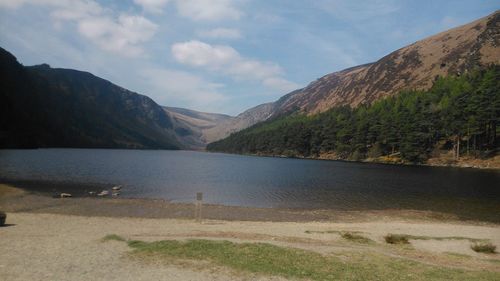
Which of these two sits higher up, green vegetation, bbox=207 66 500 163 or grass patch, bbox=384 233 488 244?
green vegetation, bbox=207 66 500 163

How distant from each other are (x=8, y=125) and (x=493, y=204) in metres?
220

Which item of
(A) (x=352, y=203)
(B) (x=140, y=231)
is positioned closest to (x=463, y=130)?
(A) (x=352, y=203)

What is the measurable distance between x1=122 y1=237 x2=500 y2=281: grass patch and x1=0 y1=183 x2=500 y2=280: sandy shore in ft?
3.52

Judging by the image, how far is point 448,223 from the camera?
3603 cm

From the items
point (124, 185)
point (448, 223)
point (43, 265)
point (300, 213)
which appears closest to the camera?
point (43, 265)

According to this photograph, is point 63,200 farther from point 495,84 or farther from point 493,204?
point 495,84

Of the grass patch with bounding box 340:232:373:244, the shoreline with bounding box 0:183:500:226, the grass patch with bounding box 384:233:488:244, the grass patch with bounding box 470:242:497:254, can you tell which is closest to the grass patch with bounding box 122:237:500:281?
the grass patch with bounding box 340:232:373:244

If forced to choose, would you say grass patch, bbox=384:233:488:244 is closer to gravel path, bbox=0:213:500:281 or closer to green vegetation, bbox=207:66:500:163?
gravel path, bbox=0:213:500:281

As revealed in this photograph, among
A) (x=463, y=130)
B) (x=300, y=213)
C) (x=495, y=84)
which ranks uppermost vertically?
(x=495, y=84)

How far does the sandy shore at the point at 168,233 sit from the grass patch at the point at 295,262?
1072mm

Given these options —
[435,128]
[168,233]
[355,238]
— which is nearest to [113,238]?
[168,233]

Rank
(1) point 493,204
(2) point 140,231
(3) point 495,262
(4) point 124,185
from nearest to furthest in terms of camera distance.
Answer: (3) point 495,262 < (2) point 140,231 < (1) point 493,204 < (4) point 124,185

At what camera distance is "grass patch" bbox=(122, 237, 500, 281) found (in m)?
15.4

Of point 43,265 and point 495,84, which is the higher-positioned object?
point 495,84
